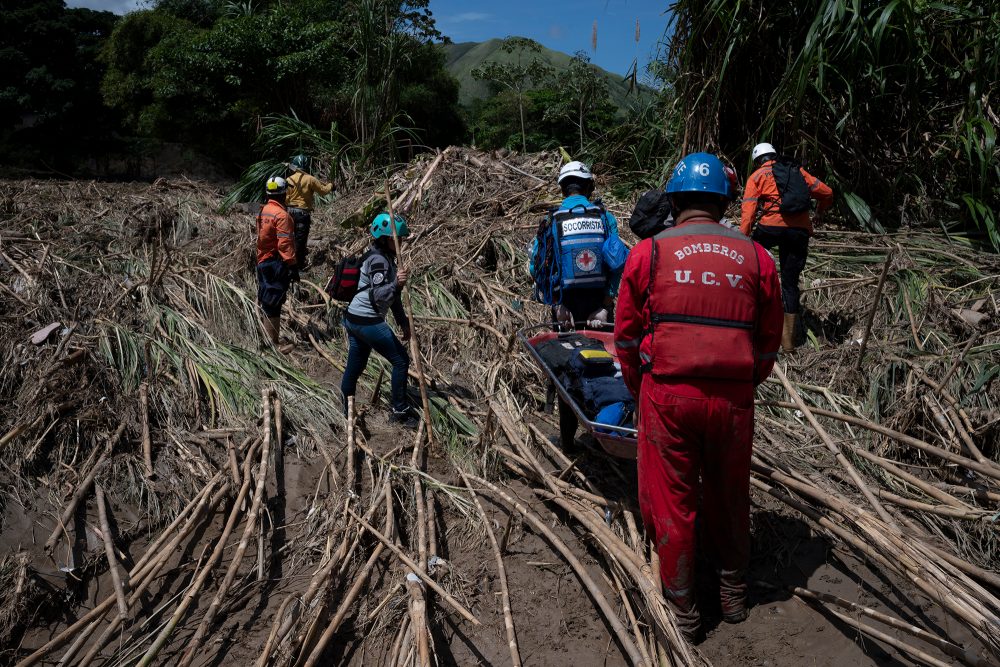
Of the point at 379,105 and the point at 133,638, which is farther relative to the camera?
the point at 379,105

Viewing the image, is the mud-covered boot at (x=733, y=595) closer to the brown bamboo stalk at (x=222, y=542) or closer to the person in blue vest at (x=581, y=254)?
the person in blue vest at (x=581, y=254)

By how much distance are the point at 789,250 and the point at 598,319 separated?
206 centimetres

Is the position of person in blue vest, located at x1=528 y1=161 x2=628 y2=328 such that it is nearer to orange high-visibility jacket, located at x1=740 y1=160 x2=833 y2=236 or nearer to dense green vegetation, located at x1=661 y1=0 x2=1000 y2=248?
orange high-visibility jacket, located at x1=740 y1=160 x2=833 y2=236

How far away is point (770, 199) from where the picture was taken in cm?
554

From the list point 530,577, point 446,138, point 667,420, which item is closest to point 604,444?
point 667,420

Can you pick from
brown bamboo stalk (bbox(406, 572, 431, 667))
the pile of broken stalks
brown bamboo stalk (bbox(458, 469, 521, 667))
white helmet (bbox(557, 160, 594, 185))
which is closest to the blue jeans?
the pile of broken stalks

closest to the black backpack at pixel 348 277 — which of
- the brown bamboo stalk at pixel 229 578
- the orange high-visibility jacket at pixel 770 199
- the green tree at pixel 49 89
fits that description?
the brown bamboo stalk at pixel 229 578

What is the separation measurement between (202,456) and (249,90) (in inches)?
530

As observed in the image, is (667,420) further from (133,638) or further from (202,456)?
(202,456)

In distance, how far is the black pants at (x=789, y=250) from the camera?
5.51 metres

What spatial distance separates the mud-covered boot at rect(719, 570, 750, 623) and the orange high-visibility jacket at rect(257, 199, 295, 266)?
4723 millimetres

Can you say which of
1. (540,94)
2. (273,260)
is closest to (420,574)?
(273,260)

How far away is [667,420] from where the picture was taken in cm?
281

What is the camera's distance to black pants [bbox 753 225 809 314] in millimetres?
5512
